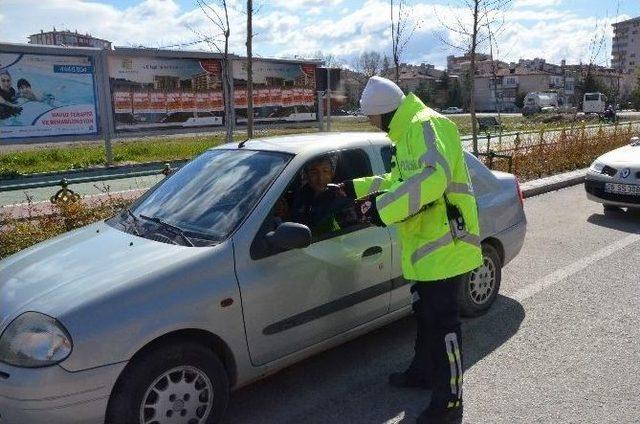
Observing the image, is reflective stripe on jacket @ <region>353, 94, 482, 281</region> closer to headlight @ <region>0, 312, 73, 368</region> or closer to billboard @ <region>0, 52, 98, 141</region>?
headlight @ <region>0, 312, 73, 368</region>

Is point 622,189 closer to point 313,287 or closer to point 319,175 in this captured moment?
point 319,175

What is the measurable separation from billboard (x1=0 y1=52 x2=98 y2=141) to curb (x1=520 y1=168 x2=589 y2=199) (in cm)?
1004

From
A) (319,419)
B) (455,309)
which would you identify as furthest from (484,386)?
(319,419)

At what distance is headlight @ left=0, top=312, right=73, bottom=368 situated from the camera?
2.43 m

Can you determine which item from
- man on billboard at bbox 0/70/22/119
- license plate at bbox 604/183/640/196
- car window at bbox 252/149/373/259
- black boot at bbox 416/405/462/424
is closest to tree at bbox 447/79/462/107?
man on billboard at bbox 0/70/22/119

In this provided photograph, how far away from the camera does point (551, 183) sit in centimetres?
1070

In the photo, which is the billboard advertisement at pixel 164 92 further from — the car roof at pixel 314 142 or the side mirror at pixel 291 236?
the side mirror at pixel 291 236

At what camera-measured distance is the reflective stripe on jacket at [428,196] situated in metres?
2.71

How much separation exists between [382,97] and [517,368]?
6.66 feet

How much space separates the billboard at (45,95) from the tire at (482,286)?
1151 centimetres

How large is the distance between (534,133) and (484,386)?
10170 millimetres

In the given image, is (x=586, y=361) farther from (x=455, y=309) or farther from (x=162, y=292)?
(x=162, y=292)

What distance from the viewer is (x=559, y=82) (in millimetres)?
103250

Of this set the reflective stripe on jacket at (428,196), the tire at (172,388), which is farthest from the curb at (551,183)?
the tire at (172,388)
